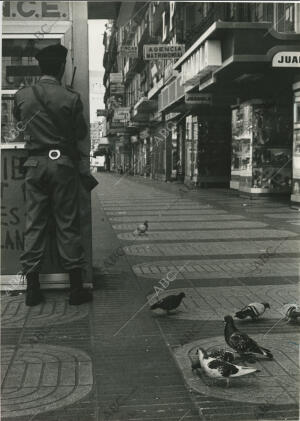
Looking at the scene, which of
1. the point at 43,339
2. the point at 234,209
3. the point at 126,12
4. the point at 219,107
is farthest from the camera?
the point at 219,107

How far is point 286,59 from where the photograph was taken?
14.5m

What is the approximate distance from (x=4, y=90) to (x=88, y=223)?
149cm

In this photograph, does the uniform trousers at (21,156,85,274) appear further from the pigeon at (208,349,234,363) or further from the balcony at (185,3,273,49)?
the balcony at (185,3,273,49)

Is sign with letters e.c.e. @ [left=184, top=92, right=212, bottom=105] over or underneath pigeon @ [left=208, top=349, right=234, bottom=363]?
over

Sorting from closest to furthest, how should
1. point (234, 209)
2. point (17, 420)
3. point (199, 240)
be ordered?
point (17, 420) < point (199, 240) < point (234, 209)

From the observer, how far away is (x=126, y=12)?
25.8 ft

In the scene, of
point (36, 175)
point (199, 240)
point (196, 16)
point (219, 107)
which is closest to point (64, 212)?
point (36, 175)

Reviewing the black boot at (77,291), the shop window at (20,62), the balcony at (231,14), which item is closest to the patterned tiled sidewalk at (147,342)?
the black boot at (77,291)

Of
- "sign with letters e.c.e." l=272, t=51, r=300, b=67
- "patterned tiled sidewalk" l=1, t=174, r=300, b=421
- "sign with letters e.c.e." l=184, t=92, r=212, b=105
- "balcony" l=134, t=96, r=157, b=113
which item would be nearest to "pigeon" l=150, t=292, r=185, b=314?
"patterned tiled sidewalk" l=1, t=174, r=300, b=421

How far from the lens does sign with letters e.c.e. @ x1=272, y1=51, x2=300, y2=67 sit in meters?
14.3

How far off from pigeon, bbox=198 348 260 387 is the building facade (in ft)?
16.4

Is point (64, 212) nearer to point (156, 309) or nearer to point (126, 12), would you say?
point (156, 309)

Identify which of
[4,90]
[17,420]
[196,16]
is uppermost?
[196,16]

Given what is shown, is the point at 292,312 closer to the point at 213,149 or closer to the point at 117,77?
the point at 213,149
